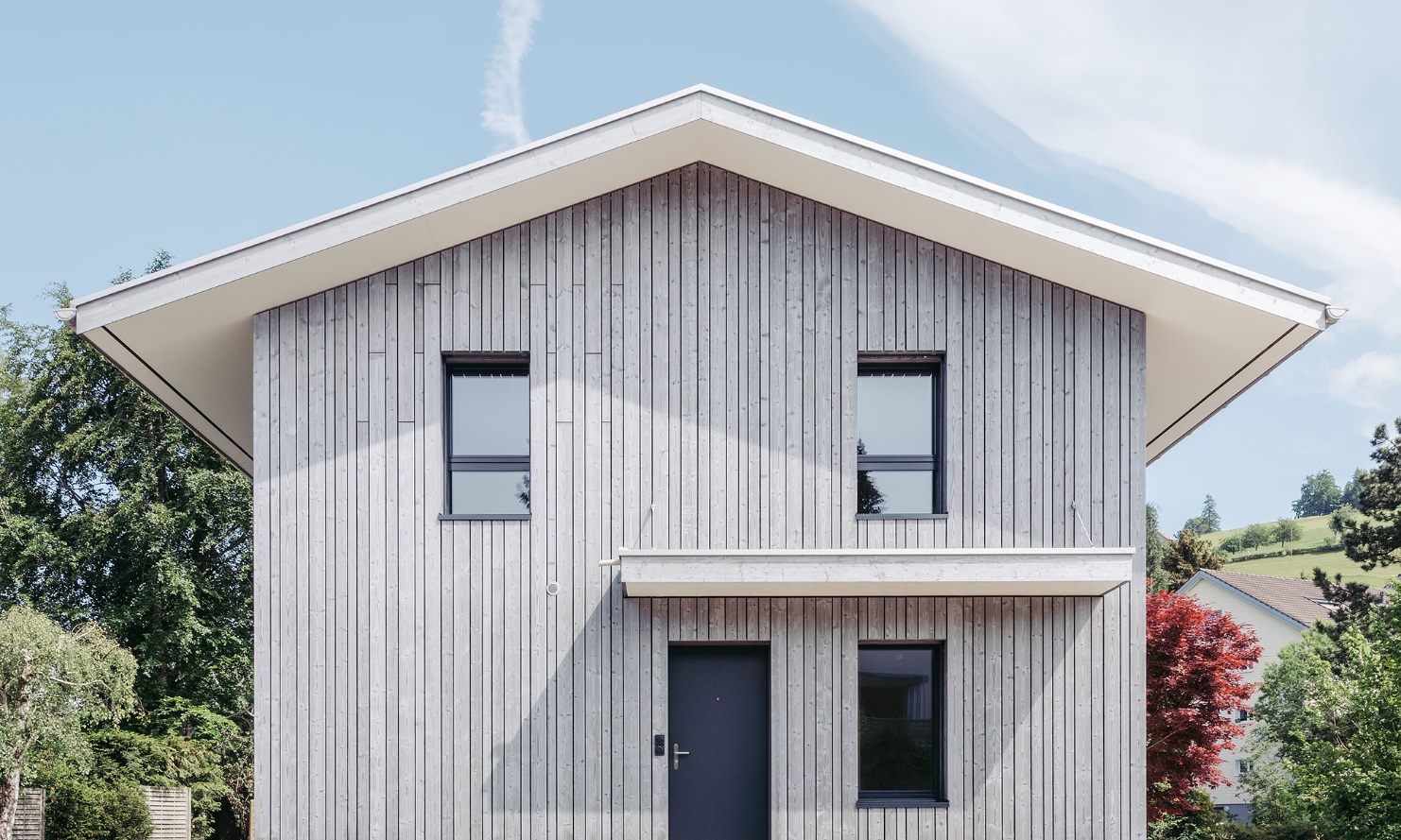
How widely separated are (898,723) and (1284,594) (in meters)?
29.9

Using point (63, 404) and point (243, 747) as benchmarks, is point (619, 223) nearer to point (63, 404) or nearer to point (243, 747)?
point (243, 747)

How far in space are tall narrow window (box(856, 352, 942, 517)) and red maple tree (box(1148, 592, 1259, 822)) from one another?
23.0 feet

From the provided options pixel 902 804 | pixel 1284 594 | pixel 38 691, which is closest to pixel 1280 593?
pixel 1284 594

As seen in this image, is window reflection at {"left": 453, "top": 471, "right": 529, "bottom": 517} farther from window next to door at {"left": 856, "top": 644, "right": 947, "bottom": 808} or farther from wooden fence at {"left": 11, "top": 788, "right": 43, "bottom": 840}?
wooden fence at {"left": 11, "top": 788, "right": 43, "bottom": 840}

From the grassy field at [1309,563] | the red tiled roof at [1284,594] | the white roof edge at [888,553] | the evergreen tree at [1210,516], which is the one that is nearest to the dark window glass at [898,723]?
the white roof edge at [888,553]

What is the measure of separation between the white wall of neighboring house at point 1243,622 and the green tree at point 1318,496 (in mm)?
69670

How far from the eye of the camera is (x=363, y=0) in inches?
747

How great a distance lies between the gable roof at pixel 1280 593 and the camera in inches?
1257

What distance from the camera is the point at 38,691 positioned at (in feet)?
50.4

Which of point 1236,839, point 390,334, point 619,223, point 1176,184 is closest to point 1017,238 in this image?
point 619,223

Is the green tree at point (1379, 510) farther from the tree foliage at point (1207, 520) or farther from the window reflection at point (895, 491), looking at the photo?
the tree foliage at point (1207, 520)

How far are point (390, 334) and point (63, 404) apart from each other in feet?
60.2

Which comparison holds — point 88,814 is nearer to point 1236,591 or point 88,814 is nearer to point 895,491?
point 895,491

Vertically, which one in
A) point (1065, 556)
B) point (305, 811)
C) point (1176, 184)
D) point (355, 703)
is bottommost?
point (305, 811)
